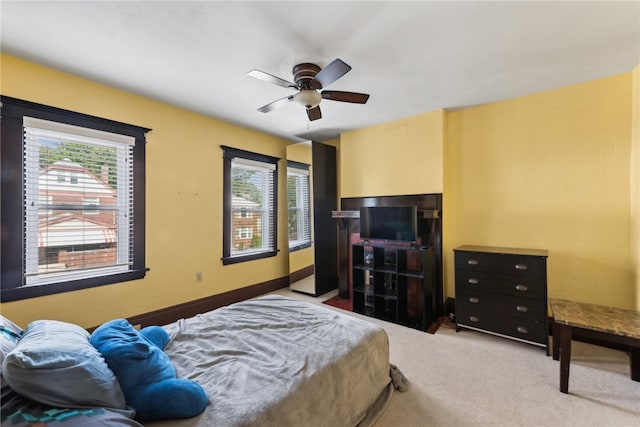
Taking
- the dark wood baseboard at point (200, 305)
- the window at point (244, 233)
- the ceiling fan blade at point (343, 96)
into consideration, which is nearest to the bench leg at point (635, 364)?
the ceiling fan blade at point (343, 96)

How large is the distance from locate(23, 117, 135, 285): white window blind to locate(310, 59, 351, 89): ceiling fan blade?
218cm

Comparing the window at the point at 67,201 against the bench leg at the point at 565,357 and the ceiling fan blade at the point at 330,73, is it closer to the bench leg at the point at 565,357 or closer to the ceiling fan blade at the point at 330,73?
the ceiling fan blade at the point at 330,73

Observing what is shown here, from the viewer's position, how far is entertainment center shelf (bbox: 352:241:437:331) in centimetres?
309

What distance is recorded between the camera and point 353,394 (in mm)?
1564

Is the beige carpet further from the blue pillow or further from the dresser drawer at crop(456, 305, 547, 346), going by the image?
the blue pillow

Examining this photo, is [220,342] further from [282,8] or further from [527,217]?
[527,217]

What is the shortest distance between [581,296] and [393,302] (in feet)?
6.23

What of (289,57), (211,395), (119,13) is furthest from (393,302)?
(119,13)

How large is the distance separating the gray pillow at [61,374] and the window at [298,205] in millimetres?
3444

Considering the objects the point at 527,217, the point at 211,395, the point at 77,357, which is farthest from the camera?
the point at 527,217

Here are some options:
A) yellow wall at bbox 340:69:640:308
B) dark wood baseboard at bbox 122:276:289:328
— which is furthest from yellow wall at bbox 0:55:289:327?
yellow wall at bbox 340:69:640:308

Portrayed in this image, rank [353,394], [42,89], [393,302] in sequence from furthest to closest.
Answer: [393,302] < [42,89] < [353,394]

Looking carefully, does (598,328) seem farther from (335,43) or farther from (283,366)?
(335,43)

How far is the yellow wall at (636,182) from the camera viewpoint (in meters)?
2.36
